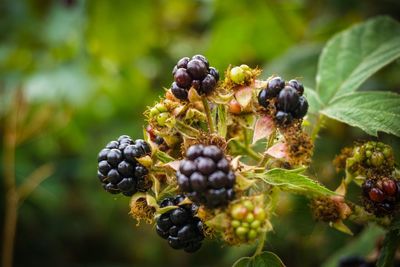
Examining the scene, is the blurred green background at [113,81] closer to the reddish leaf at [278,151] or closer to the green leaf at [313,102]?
the green leaf at [313,102]

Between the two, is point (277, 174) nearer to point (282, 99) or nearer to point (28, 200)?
point (282, 99)

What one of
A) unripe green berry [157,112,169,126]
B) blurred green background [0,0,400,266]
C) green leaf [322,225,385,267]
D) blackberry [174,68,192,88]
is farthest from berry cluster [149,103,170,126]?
green leaf [322,225,385,267]

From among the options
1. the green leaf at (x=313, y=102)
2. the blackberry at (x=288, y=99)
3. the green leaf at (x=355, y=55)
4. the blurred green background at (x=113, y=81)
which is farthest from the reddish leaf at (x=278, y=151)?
the blurred green background at (x=113, y=81)

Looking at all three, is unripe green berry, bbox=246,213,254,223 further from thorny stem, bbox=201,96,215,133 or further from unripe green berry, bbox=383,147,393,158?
unripe green berry, bbox=383,147,393,158

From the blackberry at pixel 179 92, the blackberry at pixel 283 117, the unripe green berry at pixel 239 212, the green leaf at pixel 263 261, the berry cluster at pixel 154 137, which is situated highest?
the blackberry at pixel 179 92

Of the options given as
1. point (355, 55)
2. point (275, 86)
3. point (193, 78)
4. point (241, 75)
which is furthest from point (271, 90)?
point (355, 55)

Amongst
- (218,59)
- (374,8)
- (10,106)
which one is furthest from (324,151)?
(10,106)

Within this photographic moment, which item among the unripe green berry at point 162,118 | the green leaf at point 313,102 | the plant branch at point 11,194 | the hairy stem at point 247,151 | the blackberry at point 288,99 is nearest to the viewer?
the blackberry at point 288,99
